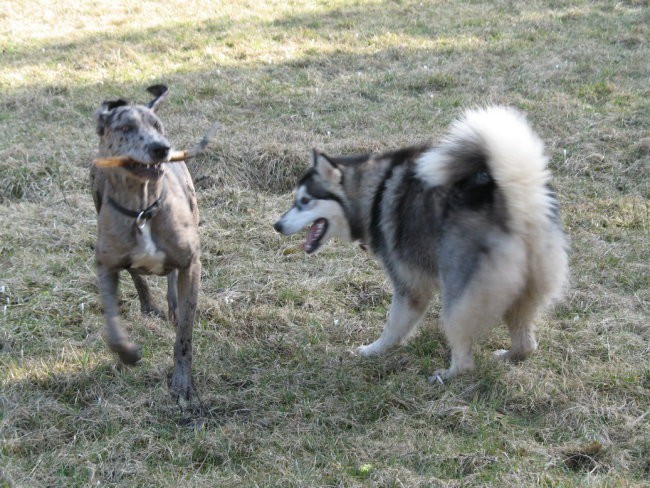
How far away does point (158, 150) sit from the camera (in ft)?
11.0

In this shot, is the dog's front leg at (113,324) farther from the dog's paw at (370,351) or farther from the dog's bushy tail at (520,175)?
the dog's bushy tail at (520,175)

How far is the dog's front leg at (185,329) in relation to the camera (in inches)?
145

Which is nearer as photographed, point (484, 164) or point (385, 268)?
point (484, 164)

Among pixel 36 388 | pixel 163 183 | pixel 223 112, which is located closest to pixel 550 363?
pixel 163 183

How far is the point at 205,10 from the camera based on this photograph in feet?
39.2

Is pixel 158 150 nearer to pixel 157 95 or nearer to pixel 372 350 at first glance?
pixel 157 95

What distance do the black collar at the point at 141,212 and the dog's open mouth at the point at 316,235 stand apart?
1.05 meters

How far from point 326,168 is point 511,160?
1113 millimetres

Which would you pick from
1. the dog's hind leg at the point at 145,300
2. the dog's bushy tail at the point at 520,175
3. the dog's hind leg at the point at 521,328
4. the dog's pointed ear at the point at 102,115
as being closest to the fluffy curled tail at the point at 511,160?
the dog's bushy tail at the point at 520,175

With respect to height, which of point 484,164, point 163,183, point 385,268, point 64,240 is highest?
point 484,164

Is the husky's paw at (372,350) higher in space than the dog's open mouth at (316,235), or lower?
lower

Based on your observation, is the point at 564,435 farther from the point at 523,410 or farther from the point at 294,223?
the point at 294,223

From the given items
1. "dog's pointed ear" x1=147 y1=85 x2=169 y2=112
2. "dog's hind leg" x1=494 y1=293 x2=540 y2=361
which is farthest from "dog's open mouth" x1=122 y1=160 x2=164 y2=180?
"dog's hind leg" x1=494 y1=293 x2=540 y2=361

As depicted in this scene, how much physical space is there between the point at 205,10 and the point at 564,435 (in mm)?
10329
